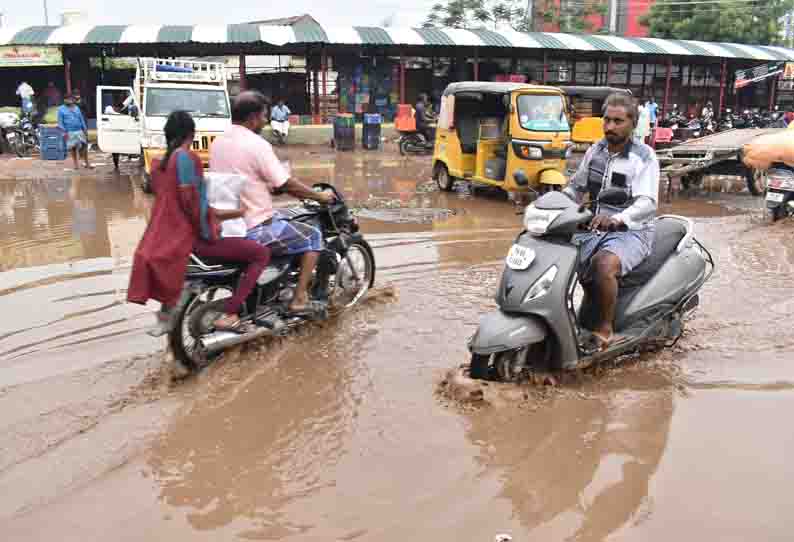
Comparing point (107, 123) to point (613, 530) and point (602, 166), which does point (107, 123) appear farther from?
point (613, 530)

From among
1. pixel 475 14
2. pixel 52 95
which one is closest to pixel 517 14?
pixel 475 14

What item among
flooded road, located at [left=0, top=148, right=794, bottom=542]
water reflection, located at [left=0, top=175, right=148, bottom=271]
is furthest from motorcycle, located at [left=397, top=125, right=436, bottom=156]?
flooded road, located at [left=0, top=148, right=794, bottom=542]

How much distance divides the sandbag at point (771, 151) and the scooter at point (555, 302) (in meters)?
5.16

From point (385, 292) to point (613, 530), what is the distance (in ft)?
11.3

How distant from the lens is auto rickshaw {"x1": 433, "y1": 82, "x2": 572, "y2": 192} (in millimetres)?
10688

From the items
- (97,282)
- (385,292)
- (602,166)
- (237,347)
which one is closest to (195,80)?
(97,282)

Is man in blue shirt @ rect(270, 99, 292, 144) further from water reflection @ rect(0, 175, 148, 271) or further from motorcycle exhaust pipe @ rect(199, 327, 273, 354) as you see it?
motorcycle exhaust pipe @ rect(199, 327, 273, 354)

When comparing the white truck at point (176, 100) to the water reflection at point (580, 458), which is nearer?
the water reflection at point (580, 458)

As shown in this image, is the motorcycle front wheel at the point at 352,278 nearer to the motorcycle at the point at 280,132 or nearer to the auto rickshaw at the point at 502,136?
the auto rickshaw at the point at 502,136

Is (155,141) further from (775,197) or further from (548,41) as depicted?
(548,41)

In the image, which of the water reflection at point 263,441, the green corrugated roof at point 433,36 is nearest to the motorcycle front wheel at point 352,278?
the water reflection at point 263,441

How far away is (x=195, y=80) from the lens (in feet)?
45.2

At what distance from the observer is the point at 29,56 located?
66.8 feet

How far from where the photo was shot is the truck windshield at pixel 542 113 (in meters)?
10.8
